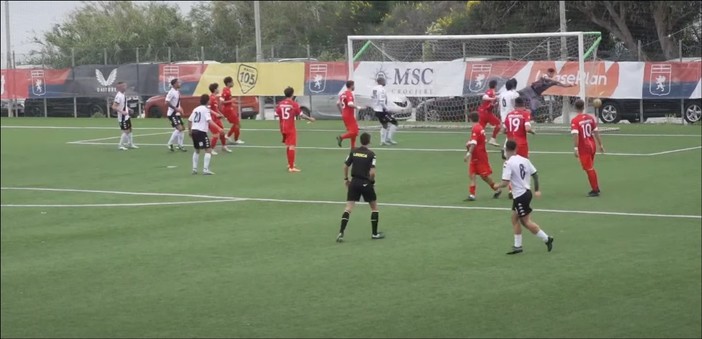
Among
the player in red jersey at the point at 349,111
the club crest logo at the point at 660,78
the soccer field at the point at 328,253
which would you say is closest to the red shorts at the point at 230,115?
the player in red jersey at the point at 349,111

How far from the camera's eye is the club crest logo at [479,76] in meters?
41.0

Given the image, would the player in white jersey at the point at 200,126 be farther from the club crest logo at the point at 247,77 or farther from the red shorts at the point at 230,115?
the club crest logo at the point at 247,77

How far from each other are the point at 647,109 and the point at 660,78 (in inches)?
69.4

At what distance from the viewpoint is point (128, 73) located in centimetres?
5091

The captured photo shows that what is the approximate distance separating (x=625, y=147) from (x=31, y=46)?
29.7 metres

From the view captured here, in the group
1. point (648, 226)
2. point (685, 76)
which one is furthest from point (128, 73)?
point (648, 226)

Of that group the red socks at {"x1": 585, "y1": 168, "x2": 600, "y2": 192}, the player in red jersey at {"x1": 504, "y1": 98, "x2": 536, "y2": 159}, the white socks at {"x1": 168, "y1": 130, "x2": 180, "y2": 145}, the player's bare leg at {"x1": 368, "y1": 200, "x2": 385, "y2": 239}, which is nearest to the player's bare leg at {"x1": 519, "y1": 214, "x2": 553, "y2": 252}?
the player's bare leg at {"x1": 368, "y1": 200, "x2": 385, "y2": 239}

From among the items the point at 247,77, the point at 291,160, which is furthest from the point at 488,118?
the point at 247,77

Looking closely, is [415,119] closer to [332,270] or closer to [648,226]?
[648,226]

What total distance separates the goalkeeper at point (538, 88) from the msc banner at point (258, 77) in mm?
11844

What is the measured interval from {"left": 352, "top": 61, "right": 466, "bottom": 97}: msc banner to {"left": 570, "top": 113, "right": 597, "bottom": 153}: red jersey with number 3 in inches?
743

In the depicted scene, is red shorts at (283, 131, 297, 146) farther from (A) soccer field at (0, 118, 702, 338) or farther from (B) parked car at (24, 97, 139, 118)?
(B) parked car at (24, 97, 139, 118)

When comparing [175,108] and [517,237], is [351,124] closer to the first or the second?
[175,108]

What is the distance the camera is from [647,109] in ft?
136
